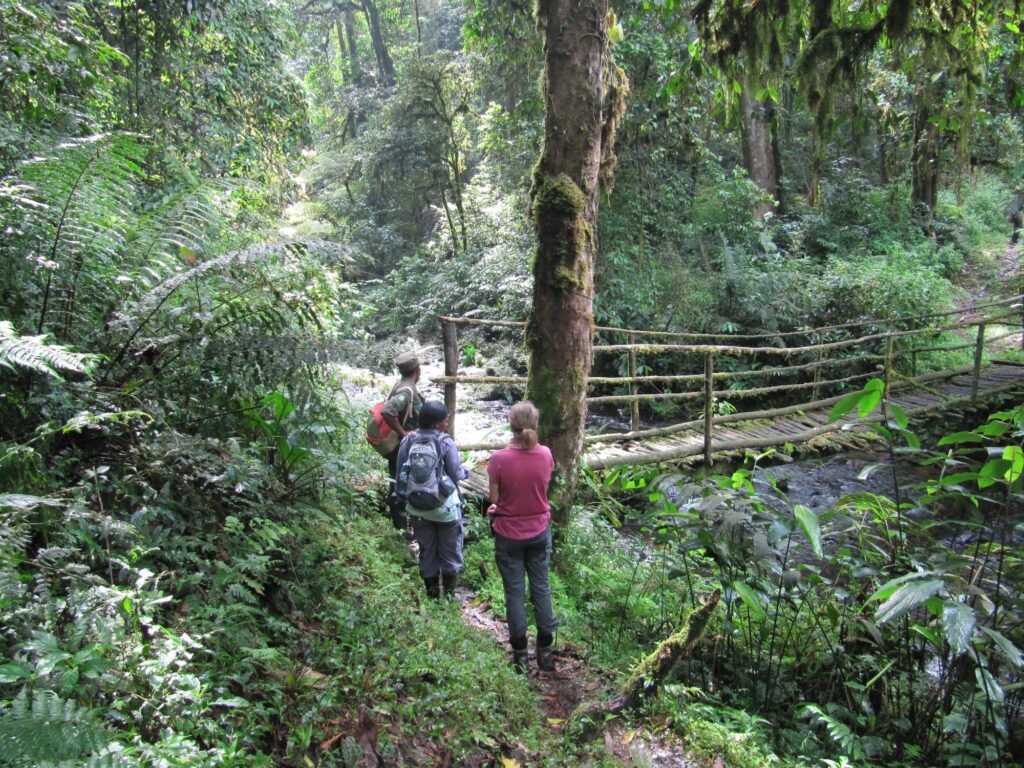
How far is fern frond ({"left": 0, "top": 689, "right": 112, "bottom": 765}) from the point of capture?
4.17 feet

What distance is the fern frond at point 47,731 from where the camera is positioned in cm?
127

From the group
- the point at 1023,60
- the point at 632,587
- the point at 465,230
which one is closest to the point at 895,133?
the point at 465,230

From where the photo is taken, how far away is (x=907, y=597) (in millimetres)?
2207

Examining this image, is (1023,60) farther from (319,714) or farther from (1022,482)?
(319,714)

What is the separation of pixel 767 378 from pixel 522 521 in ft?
30.7

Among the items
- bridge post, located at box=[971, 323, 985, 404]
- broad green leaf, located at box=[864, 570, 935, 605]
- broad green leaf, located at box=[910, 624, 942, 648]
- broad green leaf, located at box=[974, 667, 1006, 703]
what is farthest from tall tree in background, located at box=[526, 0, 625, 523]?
bridge post, located at box=[971, 323, 985, 404]

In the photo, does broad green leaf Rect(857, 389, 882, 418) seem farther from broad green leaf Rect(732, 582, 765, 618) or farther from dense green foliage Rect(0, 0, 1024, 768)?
broad green leaf Rect(732, 582, 765, 618)

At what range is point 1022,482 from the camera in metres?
2.54

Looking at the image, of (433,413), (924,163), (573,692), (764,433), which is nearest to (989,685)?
(573,692)

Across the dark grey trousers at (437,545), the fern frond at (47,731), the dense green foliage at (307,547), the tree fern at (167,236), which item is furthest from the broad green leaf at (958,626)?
the tree fern at (167,236)

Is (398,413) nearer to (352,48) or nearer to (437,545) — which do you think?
(437,545)

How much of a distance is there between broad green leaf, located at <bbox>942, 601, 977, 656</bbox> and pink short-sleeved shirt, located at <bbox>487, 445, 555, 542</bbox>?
194cm

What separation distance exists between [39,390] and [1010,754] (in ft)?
13.7

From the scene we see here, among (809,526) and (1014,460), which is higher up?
(1014,460)
